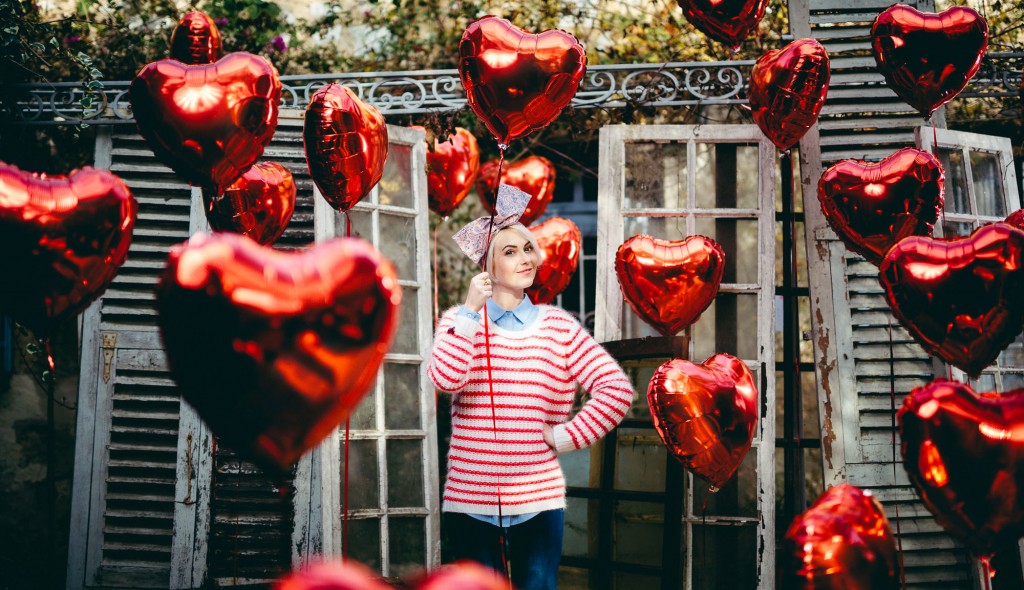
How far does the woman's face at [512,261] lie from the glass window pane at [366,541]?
143 centimetres

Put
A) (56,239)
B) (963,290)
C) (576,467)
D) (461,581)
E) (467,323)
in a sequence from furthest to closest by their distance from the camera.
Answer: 1. (576,467)
2. (467,323)
3. (963,290)
4. (56,239)
5. (461,581)

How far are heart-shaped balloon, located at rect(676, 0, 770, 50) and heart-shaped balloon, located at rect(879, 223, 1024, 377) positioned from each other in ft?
4.28

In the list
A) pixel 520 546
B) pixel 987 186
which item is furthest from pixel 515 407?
pixel 987 186

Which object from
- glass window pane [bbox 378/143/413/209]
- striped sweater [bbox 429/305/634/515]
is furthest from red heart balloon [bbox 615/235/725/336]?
glass window pane [bbox 378/143/413/209]

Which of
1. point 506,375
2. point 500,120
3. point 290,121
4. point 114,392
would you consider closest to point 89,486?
point 114,392

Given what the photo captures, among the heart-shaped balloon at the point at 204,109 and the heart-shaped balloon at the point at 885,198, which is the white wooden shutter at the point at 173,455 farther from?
the heart-shaped balloon at the point at 885,198

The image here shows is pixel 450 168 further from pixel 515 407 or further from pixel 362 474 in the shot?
pixel 515 407

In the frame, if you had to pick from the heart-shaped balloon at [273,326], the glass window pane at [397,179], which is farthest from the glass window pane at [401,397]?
the heart-shaped balloon at [273,326]

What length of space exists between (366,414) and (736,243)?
181 centimetres

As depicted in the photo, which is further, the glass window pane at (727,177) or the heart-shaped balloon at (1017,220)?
the glass window pane at (727,177)

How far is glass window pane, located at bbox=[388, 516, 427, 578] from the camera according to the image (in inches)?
145

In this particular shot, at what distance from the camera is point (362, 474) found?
3.69 m

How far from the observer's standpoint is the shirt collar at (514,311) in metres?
2.77

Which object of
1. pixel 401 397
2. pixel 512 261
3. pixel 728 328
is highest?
pixel 512 261
